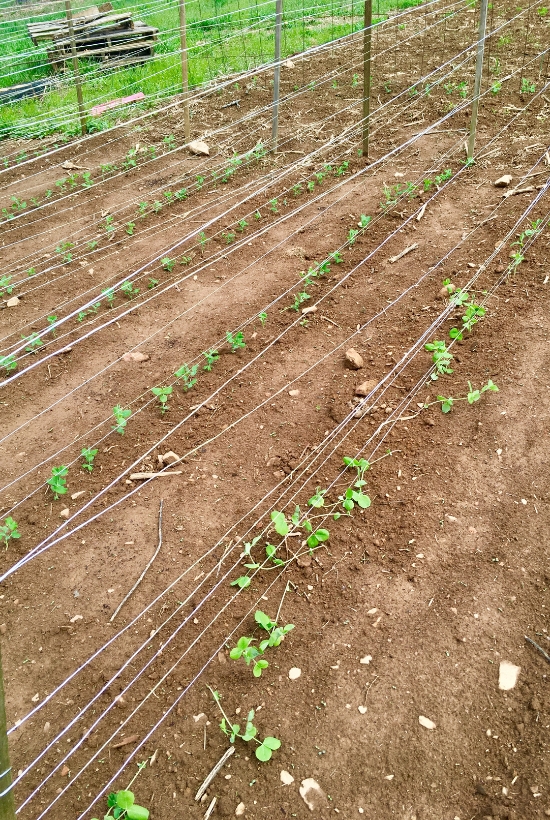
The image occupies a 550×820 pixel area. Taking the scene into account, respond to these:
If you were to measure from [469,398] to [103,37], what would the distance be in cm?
1045

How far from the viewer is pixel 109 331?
15.8 ft

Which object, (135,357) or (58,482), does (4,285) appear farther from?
(58,482)

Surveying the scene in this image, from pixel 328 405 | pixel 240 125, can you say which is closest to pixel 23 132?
pixel 240 125

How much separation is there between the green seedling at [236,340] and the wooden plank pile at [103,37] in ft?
27.6

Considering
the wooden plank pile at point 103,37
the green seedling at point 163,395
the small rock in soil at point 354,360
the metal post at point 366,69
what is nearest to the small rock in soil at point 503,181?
the metal post at point 366,69

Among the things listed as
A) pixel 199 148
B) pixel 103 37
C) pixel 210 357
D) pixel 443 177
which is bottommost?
pixel 210 357

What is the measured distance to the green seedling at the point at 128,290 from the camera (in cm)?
502

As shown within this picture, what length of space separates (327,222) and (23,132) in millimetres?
5389

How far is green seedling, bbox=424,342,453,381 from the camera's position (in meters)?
3.76

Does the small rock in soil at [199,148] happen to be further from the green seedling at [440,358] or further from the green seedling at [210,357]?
the green seedling at [440,358]

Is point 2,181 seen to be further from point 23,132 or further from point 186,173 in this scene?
point 186,173

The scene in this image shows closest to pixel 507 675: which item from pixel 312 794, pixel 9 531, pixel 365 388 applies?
pixel 312 794

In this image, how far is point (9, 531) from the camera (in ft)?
11.0

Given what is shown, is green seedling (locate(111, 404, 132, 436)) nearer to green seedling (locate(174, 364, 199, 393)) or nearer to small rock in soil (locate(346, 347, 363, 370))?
green seedling (locate(174, 364, 199, 393))
